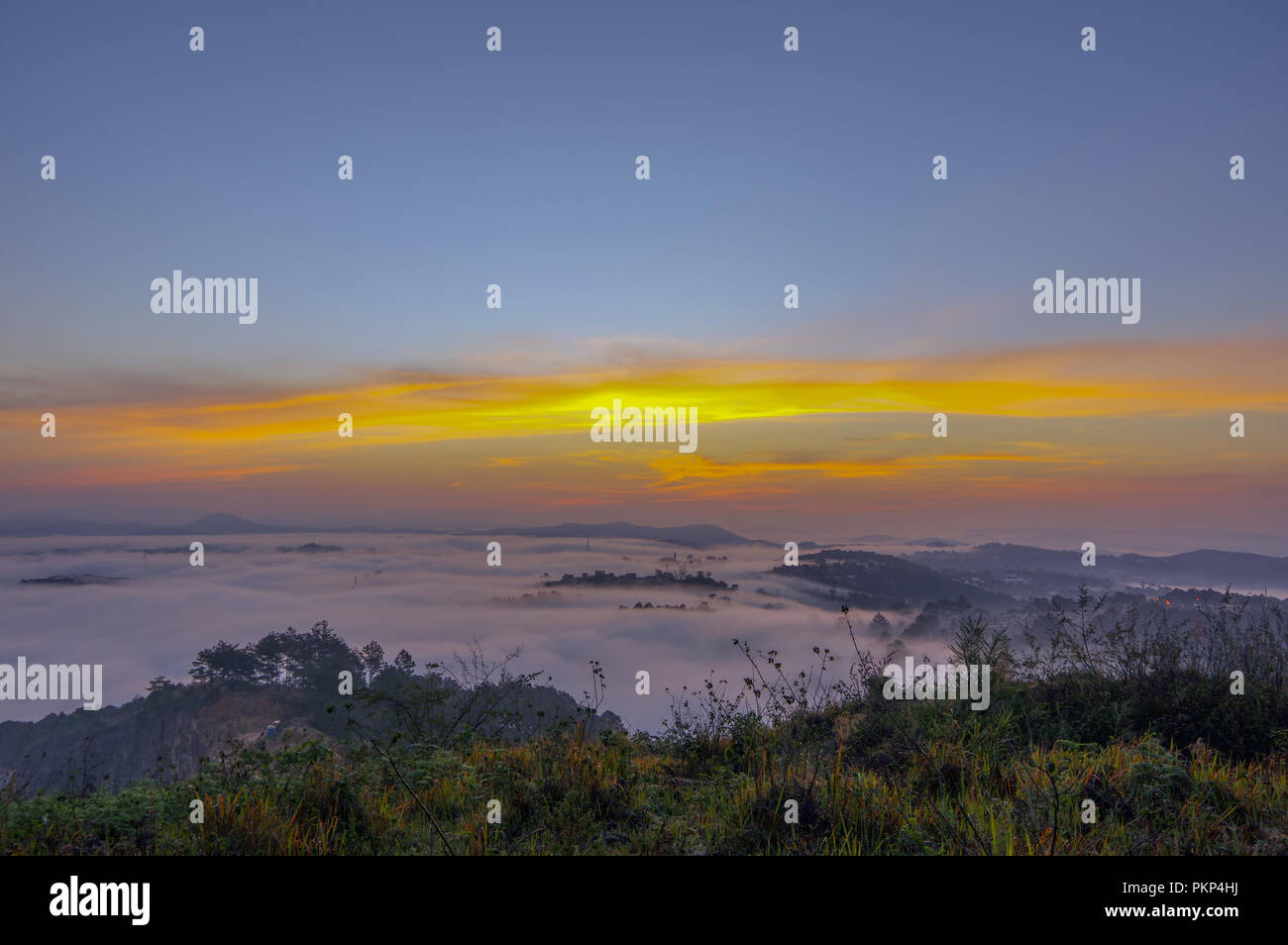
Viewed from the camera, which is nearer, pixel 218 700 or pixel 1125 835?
pixel 1125 835
